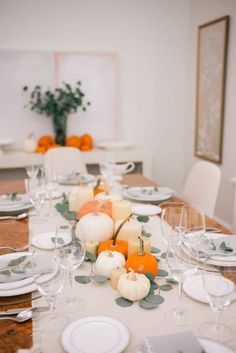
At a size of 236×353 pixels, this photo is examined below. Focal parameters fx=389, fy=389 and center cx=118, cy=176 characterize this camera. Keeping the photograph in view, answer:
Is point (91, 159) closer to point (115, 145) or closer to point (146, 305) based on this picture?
point (115, 145)

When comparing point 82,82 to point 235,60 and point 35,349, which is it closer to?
point 235,60

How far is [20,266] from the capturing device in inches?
46.4

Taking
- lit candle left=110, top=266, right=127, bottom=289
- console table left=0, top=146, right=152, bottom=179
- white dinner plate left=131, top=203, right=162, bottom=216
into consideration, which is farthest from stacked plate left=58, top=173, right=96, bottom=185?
lit candle left=110, top=266, right=127, bottom=289

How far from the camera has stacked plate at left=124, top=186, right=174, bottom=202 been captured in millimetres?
1973

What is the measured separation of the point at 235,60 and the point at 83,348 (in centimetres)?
300

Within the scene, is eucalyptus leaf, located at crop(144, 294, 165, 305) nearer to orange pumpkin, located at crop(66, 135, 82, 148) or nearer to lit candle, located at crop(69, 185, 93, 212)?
lit candle, located at crop(69, 185, 93, 212)

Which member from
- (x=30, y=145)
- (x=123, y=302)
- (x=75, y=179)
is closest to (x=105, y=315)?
(x=123, y=302)

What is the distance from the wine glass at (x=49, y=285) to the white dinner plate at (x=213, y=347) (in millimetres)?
325

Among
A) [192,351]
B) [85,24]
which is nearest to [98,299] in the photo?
[192,351]

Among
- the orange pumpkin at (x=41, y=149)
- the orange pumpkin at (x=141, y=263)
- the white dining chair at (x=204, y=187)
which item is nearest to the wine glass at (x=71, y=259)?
the orange pumpkin at (x=141, y=263)

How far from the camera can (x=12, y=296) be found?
3.45ft

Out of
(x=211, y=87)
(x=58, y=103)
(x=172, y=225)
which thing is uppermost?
(x=211, y=87)

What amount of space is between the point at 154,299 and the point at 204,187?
127 centimetres

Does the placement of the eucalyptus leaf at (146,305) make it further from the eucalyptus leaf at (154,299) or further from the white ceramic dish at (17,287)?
the white ceramic dish at (17,287)
